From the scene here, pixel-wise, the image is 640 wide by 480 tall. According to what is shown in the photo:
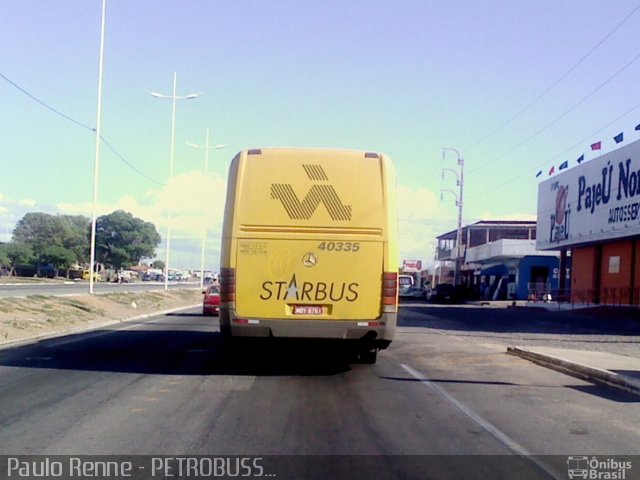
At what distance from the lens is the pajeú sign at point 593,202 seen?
3916cm

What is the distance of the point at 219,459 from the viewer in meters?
7.13

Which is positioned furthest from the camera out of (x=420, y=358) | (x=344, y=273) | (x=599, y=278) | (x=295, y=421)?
(x=599, y=278)

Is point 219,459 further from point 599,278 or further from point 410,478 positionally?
point 599,278

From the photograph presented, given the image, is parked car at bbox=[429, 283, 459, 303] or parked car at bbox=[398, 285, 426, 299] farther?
parked car at bbox=[398, 285, 426, 299]

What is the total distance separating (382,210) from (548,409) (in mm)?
3957

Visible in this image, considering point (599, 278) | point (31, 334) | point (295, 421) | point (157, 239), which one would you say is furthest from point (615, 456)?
point (157, 239)

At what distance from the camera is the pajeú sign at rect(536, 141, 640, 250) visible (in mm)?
39156

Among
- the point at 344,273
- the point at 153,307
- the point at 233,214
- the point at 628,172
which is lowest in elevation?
the point at 153,307

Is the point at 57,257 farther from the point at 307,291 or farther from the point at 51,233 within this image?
the point at 307,291

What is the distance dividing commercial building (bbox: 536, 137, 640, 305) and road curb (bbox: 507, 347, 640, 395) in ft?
77.5

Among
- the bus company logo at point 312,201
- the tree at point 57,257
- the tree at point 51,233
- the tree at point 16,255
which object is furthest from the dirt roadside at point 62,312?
the tree at point 51,233

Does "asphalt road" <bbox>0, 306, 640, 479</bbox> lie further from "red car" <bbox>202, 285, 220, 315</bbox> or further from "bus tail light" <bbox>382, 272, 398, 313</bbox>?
"red car" <bbox>202, 285, 220, 315</bbox>

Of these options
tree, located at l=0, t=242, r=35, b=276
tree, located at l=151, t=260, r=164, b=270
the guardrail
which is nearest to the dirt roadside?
the guardrail

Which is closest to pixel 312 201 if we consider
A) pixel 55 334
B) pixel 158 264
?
pixel 55 334
